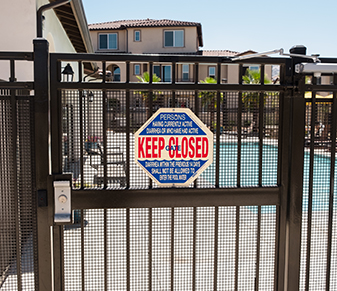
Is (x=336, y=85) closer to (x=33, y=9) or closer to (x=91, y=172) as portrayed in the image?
(x=91, y=172)

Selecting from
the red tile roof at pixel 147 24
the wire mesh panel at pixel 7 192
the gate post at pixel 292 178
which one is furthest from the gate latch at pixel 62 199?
the red tile roof at pixel 147 24

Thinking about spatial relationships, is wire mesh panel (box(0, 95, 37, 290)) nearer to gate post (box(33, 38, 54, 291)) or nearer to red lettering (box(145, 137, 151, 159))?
gate post (box(33, 38, 54, 291))

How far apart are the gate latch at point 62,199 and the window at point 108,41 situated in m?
36.2

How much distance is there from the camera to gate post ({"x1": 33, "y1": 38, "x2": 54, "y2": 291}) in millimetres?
2654

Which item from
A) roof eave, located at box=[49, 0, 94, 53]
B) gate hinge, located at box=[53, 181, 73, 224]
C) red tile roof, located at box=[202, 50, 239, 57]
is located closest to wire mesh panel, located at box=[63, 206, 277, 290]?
gate hinge, located at box=[53, 181, 73, 224]

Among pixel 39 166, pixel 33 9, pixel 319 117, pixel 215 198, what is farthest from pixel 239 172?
pixel 33 9

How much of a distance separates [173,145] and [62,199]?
3.14 ft

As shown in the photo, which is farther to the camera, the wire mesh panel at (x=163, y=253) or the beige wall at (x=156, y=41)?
the beige wall at (x=156, y=41)

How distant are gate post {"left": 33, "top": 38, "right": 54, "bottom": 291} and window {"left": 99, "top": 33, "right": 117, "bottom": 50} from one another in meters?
36.0

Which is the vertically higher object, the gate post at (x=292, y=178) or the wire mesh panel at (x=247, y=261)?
the gate post at (x=292, y=178)

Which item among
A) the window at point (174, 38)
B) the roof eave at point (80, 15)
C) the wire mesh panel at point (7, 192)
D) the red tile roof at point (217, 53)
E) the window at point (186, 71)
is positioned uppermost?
the window at point (174, 38)

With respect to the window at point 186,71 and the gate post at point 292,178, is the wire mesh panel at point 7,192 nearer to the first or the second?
the gate post at point 292,178

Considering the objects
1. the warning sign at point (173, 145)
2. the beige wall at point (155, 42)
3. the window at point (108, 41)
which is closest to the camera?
the warning sign at point (173, 145)

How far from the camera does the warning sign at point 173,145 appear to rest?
2.76m
